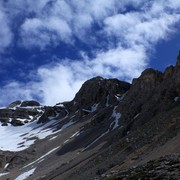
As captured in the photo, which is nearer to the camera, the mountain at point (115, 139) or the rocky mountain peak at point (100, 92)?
the mountain at point (115, 139)

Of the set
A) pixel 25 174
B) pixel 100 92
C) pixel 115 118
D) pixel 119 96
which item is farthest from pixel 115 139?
pixel 100 92

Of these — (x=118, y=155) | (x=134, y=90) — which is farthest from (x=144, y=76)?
(x=118, y=155)

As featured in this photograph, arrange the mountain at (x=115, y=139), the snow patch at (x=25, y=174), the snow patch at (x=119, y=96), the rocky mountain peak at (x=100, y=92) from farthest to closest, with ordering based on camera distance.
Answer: the rocky mountain peak at (x=100, y=92)
the snow patch at (x=119, y=96)
the snow patch at (x=25, y=174)
the mountain at (x=115, y=139)

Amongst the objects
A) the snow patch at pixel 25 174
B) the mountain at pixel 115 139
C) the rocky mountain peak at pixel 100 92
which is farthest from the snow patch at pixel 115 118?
the snow patch at pixel 25 174

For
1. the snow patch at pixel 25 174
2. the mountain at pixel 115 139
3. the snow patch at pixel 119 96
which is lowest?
the snow patch at pixel 25 174

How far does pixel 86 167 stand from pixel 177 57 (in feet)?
167

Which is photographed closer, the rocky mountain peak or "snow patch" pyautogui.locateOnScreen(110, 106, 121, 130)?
"snow patch" pyautogui.locateOnScreen(110, 106, 121, 130)

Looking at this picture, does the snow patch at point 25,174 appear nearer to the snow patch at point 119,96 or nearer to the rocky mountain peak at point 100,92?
the snow patch at point 119,96

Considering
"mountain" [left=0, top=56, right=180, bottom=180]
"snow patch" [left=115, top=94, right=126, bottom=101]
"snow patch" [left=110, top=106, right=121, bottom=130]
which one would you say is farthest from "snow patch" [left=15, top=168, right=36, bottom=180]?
"snow patch" [left=115, top=94, right=126, bottom=101]

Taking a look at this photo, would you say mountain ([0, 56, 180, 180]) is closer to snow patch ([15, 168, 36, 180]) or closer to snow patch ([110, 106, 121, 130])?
snow patch ([110, 106, 121, 130])

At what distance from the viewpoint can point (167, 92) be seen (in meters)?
A: 98.1

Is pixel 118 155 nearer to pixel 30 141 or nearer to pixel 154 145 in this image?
pixel 154 145

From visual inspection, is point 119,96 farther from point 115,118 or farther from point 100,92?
point 115,118

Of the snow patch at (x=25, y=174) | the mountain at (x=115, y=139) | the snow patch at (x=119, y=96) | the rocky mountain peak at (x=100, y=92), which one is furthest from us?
the rocky mountain peak at (x=100, y=92)
